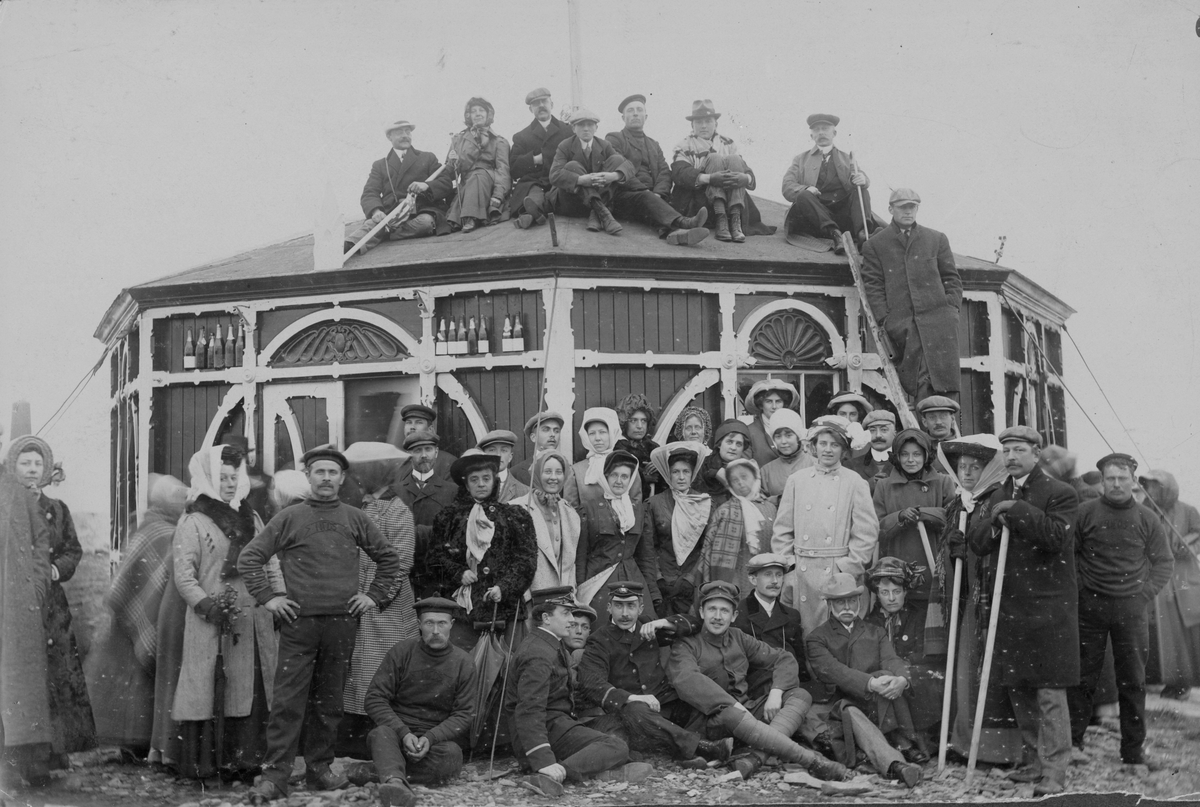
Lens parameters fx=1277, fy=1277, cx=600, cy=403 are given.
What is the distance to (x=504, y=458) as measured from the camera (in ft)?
26.7

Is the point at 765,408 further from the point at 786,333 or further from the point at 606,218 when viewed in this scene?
the point at 606,218

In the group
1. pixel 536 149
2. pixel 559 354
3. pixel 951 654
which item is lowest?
pixel 951 654

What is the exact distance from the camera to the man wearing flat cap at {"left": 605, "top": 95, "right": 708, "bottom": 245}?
9.62 metres

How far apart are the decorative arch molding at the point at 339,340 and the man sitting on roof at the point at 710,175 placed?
235cm

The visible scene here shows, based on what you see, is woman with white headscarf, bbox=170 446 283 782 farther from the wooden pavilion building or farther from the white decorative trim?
the white decorative trim

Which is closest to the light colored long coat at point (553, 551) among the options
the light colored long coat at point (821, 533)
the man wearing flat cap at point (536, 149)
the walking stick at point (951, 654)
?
the light colored long coat at point (821, 533)

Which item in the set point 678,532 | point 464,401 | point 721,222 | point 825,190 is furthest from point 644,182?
point 678,532

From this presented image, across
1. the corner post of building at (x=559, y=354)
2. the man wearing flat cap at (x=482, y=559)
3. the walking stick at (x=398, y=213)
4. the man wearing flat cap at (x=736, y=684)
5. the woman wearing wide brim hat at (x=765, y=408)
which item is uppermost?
the walking stick at (x=398, y=213)

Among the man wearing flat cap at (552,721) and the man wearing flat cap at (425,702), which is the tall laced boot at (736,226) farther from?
the man wearing flat cap at (425,702)

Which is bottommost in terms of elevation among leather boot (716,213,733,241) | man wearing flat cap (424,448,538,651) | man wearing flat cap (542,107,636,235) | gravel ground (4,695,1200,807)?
gravel ground (4,695,1200,807)

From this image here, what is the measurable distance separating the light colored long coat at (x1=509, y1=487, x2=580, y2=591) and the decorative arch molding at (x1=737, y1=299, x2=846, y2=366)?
2.63 m

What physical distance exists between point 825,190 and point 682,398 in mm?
2018

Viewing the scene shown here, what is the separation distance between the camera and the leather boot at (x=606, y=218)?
9477 millimetres

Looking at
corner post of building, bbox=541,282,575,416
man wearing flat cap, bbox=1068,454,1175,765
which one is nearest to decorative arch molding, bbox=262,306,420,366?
corner post of building, bbox=541,282,575,416
